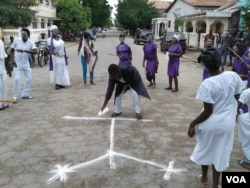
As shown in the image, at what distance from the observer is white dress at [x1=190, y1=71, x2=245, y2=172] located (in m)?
2.96

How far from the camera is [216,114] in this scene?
307 centimetres

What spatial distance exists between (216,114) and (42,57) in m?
12.5

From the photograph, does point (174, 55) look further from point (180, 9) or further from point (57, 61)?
point (180, 9)

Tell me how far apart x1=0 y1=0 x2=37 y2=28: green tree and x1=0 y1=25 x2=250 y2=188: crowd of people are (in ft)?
21.2

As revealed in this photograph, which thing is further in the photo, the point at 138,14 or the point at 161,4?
the point at 161,4

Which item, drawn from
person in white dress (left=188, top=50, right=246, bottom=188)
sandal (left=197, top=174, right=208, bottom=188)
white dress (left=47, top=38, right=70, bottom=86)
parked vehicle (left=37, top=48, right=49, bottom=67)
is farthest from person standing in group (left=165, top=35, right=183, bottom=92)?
parked vehicle (left=37, top=48, right=49, bottom=67)

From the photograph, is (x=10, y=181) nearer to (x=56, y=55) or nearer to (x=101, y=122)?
(x=101, y=122)

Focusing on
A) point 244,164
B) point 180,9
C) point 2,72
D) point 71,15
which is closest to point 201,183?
point 244,164

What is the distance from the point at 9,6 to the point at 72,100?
9.06m

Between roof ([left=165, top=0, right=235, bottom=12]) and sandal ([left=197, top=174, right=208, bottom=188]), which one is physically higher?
Result: roof ([left=165, top=0, right=235, bottom=12])

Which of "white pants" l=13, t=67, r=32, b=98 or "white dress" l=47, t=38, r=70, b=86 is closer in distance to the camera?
"white pants" l=13, t=67, r=32, b=98

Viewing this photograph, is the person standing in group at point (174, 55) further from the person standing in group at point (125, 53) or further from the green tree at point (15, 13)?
the green tree at point (15, 13)

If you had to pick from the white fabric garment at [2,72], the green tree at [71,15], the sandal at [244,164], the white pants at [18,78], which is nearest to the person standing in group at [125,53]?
the white pants at [18,78]

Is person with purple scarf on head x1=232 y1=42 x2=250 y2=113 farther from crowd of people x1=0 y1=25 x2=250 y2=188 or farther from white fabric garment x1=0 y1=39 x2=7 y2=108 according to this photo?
white fabric garment x1=0 y1=39 x2=7 y2=108
